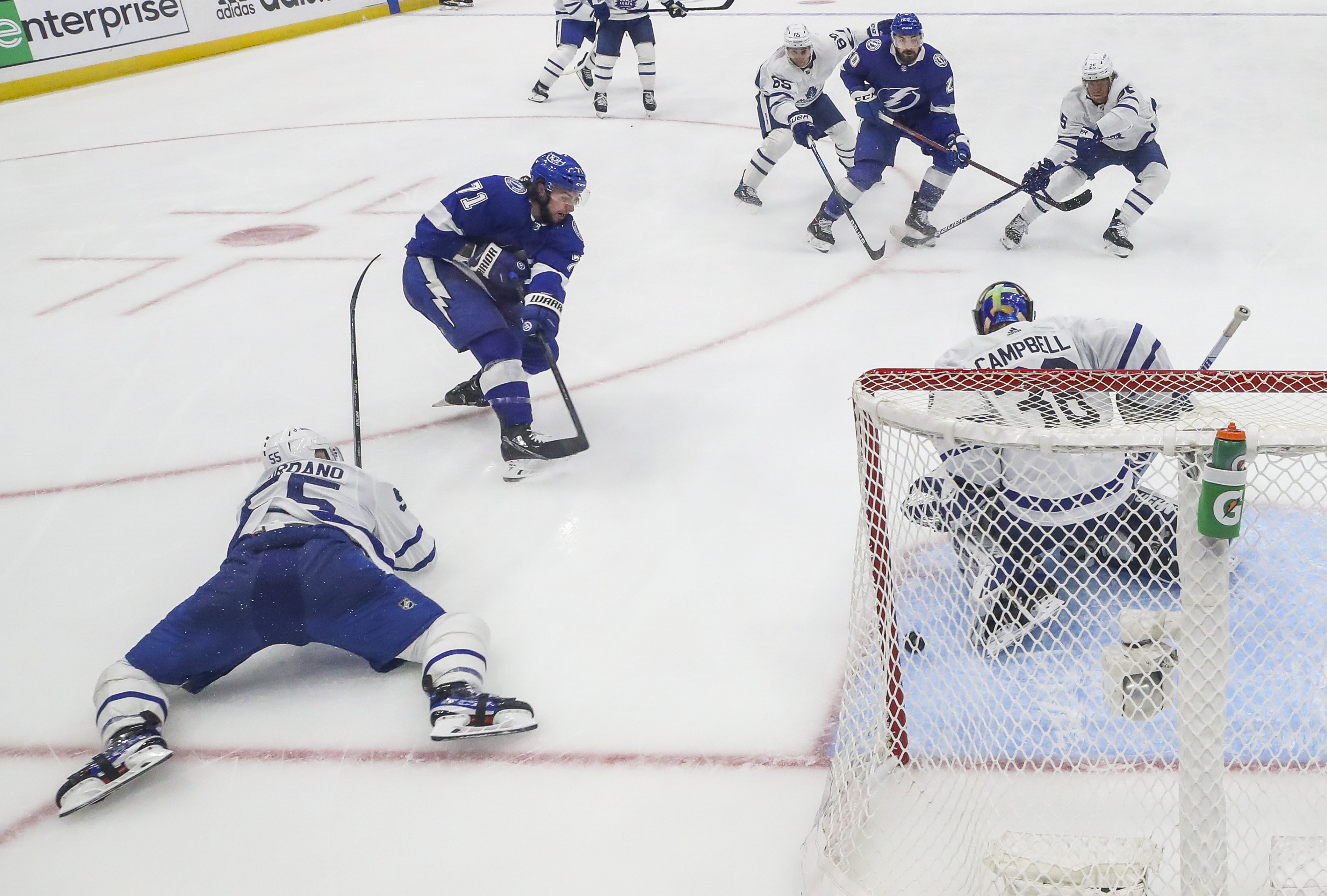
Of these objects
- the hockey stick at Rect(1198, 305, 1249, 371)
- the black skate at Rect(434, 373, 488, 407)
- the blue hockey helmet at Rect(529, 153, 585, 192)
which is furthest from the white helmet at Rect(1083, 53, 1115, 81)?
the black skate at Rect(434, 373, 488, 407)

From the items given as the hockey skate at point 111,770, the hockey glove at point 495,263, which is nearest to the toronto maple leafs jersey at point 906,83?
the hockey glove at point 495,263

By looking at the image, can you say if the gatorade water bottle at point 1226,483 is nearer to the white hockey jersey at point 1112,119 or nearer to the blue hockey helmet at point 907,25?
the white hockey jersey at point 1112,119

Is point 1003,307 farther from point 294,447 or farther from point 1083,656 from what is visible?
point 294,447

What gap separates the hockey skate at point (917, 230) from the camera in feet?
16.5

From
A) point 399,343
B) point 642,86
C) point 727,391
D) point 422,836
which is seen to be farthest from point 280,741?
point 642,86

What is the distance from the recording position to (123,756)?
2178 mm

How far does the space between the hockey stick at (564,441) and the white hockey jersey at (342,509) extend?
2.18ft

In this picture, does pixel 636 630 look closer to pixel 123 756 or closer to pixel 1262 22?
pixel 123 756

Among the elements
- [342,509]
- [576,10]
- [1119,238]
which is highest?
[576,10]

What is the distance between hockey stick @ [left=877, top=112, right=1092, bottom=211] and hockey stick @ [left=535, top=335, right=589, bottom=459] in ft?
8.03

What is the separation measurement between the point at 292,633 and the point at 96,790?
47 cm

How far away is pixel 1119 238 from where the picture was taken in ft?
15.6

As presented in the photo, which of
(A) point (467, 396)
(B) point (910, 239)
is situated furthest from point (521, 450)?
(B) point (910, 239)

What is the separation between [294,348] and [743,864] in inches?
127
